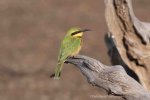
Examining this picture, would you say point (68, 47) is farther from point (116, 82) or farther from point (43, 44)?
point (43, 44)

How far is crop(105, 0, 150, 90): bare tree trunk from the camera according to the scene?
321 inches

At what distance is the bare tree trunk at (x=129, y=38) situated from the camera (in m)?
8.16

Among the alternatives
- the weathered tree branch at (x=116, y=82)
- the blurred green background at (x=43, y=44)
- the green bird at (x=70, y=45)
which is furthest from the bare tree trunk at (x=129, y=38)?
the blurred green background at (x=43, y=44)

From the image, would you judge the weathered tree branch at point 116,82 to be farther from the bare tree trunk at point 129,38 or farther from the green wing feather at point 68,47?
the bare tree trunk at point 129,38

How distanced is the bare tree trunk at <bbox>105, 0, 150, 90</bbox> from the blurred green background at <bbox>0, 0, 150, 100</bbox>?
481 centimetres

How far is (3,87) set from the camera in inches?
573

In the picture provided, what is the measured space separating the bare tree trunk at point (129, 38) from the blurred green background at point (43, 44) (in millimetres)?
4814

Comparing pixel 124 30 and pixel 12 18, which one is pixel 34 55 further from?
pixel 124 30

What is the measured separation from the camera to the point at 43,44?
62.7 ft

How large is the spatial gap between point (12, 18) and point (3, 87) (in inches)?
332

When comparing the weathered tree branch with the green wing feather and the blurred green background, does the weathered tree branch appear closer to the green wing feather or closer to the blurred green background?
the green wing feather

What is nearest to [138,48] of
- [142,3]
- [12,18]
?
[12,18]

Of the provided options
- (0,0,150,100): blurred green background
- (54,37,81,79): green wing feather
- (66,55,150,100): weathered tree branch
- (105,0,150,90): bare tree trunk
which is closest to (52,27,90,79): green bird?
(54,37,81,79): green wing feather

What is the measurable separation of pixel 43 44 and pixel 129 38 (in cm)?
1097
